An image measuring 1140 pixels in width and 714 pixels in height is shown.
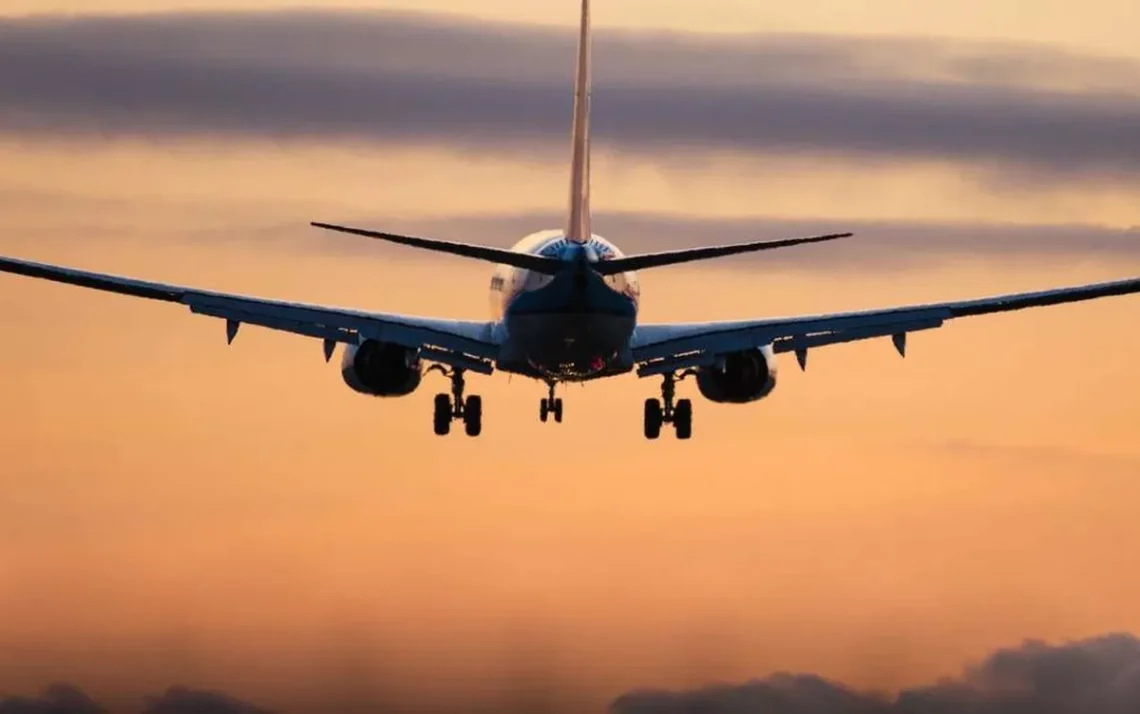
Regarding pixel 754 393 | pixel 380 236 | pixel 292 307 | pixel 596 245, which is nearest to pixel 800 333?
pixel 754 393

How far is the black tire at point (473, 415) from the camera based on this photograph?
12406 centimetres

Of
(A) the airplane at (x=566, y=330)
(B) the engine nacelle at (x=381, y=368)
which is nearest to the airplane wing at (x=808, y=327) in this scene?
(A) the airplane at (x=566, y=330)

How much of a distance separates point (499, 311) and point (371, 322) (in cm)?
512

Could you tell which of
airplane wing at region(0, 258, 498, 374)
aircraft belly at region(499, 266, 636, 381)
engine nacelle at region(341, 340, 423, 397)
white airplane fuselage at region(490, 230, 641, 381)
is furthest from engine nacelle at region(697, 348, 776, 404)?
engine nacelle at region(341, 340, 423, 397)

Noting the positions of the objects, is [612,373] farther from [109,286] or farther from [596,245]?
[109,286]

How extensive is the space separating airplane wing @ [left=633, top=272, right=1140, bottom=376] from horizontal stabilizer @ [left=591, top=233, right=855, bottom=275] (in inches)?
380

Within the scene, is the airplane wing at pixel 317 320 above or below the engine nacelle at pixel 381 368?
above

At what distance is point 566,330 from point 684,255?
7.51 m

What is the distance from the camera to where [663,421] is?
124312mm

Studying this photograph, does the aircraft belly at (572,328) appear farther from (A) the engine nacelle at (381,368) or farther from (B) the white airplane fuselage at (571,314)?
(A) the engine nacelle at (381,368)

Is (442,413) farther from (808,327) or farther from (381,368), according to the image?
(808,327)

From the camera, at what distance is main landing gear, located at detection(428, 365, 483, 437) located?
407 feet

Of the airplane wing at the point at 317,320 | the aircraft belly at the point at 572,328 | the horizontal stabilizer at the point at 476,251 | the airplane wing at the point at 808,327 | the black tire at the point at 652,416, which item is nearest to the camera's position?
the horizontal stabilizer at the point at 476,251

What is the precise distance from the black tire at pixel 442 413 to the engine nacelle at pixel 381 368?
4.33m
